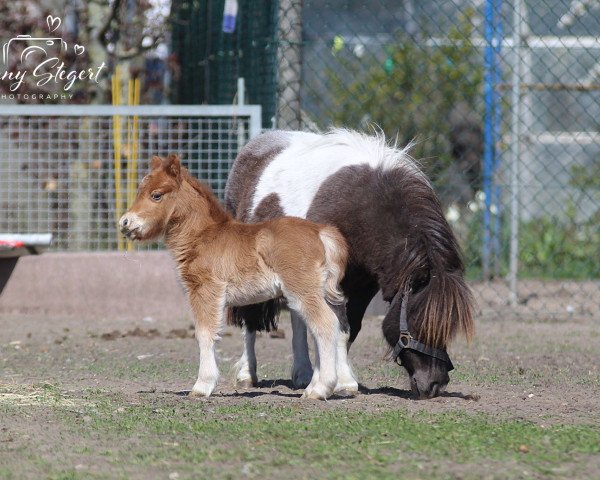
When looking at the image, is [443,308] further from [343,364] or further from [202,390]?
[202,390]

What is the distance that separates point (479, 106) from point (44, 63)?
19.4 feet

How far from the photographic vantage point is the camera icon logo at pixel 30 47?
11.8 meters

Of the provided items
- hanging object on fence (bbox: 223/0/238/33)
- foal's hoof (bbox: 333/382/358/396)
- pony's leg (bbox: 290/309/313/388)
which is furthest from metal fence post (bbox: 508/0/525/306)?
foal's hoof (bbox: 333/382/358/396)

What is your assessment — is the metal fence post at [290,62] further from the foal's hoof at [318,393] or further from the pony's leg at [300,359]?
the foal's hoof at [318,393]

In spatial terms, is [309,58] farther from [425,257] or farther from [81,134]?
[425,257]

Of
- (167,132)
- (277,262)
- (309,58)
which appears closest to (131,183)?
(167,132)

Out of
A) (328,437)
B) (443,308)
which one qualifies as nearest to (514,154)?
(443,308)

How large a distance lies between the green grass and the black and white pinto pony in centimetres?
49

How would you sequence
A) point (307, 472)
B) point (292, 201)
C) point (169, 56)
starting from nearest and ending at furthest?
point (307, 472)
point (292, 201)
point (169, 56)

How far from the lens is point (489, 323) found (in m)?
9.71

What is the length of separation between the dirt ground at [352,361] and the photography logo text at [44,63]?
3.29 meters

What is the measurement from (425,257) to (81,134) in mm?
5435

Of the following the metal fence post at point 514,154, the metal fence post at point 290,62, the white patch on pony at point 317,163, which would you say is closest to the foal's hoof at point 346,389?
the white patch on pony at point 317,163

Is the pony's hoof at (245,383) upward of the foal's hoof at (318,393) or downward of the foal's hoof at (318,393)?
downward
